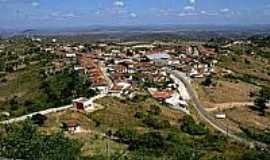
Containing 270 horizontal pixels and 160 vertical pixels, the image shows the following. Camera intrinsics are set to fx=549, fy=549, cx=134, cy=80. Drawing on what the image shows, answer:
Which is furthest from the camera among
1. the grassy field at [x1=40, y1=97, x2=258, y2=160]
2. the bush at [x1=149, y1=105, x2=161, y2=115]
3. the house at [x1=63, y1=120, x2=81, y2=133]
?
the bush at [x1=149, y1=105, x2=161, y2=115]

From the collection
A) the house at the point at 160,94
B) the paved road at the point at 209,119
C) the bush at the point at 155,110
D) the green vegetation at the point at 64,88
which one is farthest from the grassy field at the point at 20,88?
the paved road at the point at 209,119

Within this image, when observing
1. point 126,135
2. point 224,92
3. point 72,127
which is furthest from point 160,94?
point 126,135

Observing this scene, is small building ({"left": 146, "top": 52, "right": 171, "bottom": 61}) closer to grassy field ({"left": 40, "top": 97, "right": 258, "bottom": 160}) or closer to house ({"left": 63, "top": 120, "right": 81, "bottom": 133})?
grassy field ({"left": 40, "top": 97, "right": 258, "bottom": 160})

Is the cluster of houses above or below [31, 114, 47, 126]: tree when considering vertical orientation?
below

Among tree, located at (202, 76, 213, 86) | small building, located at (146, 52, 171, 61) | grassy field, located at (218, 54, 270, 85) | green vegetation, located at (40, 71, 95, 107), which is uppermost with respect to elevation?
green vegetation, located at (40, 71, 95, 107)

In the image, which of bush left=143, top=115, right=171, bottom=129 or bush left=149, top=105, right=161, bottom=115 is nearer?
bush left=143, top=115, right=171, bottom=129

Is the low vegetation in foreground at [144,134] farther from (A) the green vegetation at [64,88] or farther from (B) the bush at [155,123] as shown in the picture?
(A) the green vegetation at [64,88]

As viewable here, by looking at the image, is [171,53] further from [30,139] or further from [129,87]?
[30,139]

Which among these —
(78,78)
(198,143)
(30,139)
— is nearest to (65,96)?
(78,78)

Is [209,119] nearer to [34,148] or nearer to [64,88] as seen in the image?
[64,88]

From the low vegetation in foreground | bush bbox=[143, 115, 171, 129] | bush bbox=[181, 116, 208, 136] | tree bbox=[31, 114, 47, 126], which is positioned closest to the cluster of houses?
the low vegetation in foreground

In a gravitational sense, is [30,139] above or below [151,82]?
above
